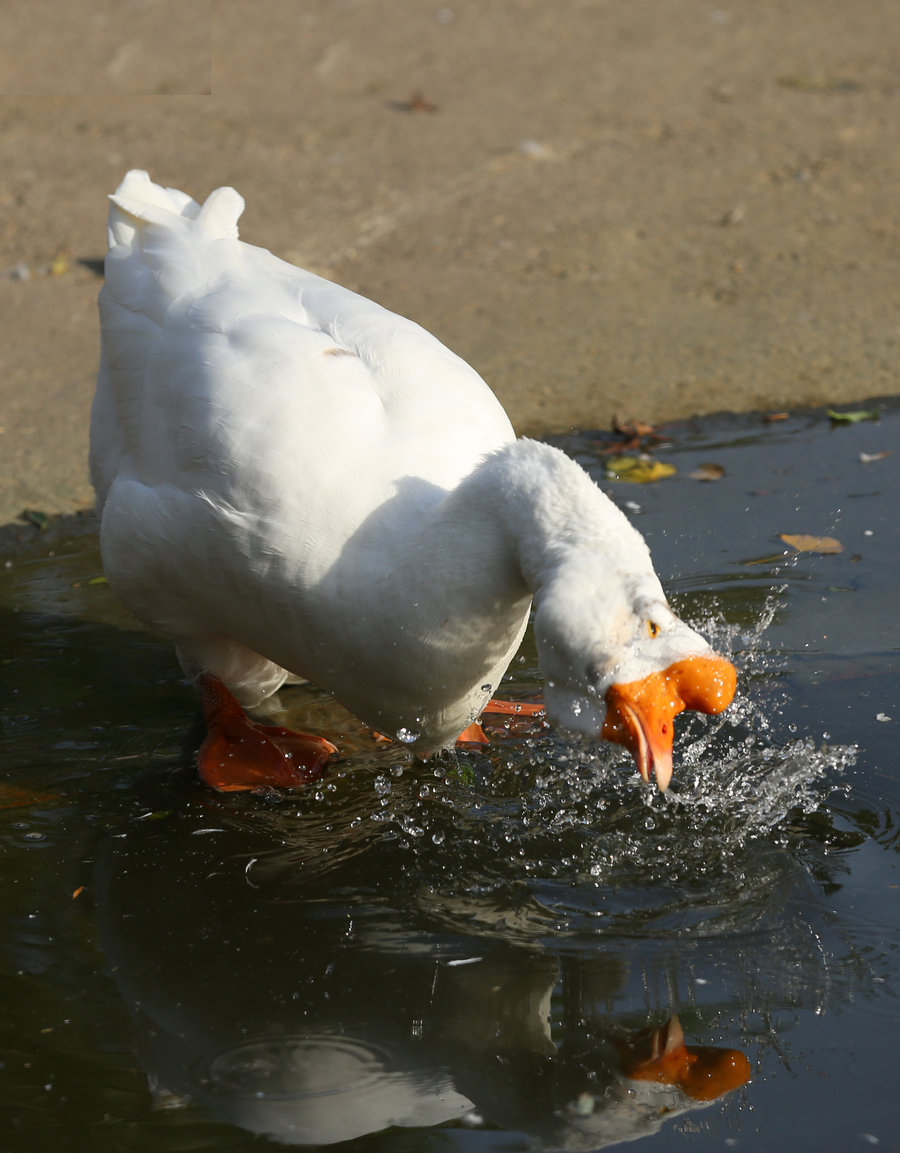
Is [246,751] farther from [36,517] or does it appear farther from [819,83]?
[819,83]

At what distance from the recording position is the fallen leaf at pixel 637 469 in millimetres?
5102

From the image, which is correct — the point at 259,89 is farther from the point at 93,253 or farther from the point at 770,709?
the point at 770,709

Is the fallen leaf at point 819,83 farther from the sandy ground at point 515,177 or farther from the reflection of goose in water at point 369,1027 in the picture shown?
the reflection of goose in water at point 369,1027

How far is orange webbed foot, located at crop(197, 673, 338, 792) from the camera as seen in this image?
363 cm

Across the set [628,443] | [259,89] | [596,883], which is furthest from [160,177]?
[596,883]

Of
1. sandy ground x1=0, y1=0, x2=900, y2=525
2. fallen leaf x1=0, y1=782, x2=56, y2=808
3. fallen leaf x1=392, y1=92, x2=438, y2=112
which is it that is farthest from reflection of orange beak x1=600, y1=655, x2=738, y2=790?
fallen leaf x1=392, y1=92, x2=438, y2=112

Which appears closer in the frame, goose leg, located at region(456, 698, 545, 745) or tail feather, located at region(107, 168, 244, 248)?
goose leg, located at region(456, 698, 545, 745)

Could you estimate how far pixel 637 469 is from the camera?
516 centimetres

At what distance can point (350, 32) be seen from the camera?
32.1ft

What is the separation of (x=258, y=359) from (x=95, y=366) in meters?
2.99

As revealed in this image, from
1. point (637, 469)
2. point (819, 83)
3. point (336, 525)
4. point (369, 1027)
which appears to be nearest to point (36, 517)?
point (637, 469)

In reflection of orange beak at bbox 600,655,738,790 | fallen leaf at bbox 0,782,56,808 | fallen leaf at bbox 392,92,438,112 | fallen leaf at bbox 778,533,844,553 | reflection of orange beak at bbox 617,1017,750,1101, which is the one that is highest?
fallen leaf at bbox 392,92,438,112

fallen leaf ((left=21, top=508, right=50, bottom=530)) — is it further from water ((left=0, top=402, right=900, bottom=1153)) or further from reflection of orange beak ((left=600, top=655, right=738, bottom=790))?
reflection of orange beak ((left=600, top=655, right=738, bottom=790))

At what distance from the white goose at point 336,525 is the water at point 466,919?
32 centimetres
